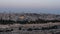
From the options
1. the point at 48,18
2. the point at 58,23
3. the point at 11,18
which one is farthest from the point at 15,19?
the point at 58,23

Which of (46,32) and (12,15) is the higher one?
(12,15)

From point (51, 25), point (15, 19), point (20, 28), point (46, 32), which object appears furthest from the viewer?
point (15, 19)

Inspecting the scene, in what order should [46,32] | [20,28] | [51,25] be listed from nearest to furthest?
1. [46,32]
2. [20,28]
3. [51,25]

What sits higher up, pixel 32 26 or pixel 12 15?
pixel 12 15

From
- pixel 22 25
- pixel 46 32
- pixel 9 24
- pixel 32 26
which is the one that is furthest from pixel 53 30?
pixel 9 24

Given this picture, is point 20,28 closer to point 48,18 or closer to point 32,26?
point 32,26

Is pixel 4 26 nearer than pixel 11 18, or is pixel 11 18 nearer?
pixel 4 26

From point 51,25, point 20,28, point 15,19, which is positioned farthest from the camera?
point 15,19

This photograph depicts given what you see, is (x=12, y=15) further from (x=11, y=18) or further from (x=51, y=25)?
(x=51, y=25)

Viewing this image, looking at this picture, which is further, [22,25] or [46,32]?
[22,25]
